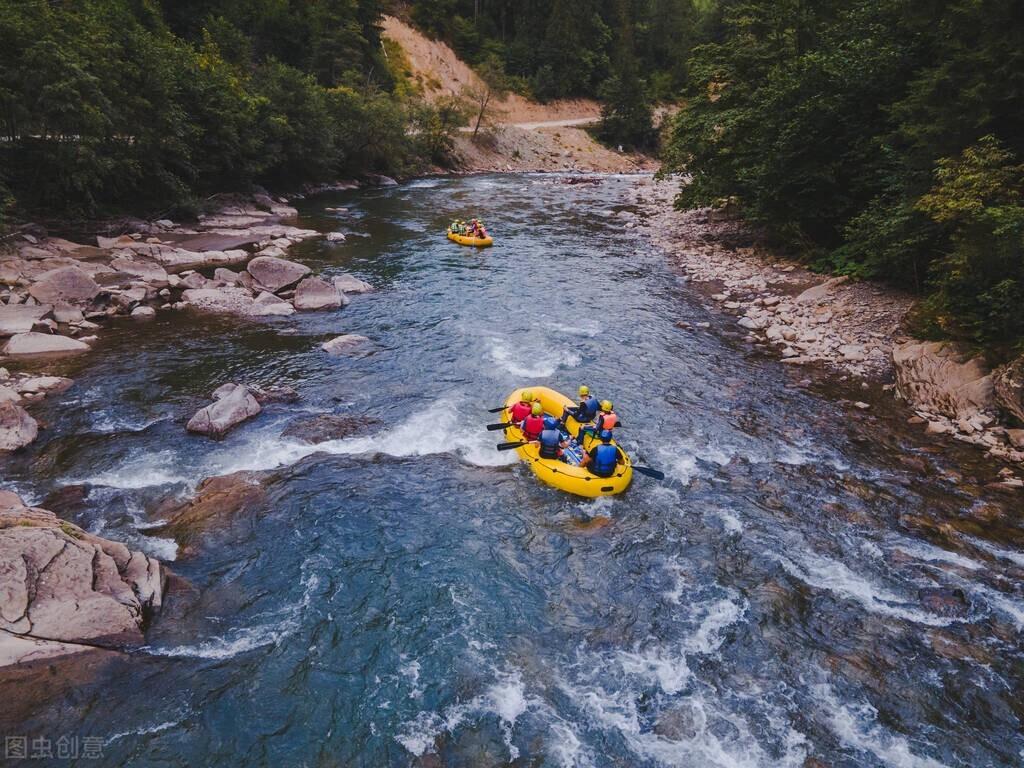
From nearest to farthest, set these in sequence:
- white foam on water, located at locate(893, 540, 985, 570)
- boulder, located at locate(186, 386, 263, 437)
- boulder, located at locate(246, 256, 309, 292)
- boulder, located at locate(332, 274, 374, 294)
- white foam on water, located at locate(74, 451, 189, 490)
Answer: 1. white foam on water, located at locate(893, 540, 985, 570)
2. white foam on water, located at locate(74, 451, 189, 490)
3. boulder, located at locate(186, 386, 263, 437)
4. boulder, located at locate(246, 256, 309, 292)
5. boulder, located at locate(332, 274, 374, 294)

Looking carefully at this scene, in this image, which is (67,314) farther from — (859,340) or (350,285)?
(859,340)

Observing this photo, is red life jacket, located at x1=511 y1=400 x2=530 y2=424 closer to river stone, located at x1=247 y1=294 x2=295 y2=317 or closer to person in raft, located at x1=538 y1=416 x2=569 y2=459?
person in raft, located at x1=538 y1=416 x2=569 y2=459

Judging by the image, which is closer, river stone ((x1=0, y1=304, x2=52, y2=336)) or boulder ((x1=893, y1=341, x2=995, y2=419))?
boulder ((x1=893, y1=341, x2=995, y2=419))

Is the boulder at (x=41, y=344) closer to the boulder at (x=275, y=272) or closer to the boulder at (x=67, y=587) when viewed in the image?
the boulder at (x=275, y=272)

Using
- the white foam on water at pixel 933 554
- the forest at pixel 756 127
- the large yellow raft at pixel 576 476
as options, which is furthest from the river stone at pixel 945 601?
the forest at pixel 756 127

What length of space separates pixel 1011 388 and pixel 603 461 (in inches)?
310

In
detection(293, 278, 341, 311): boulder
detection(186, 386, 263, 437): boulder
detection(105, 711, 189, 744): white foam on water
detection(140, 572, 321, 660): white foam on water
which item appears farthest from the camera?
detection(293, 278, 341, 311): boulder

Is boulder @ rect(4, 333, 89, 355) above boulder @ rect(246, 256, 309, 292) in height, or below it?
below

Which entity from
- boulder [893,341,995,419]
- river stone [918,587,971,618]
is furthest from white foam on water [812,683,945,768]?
boulder [893,341,995,419]

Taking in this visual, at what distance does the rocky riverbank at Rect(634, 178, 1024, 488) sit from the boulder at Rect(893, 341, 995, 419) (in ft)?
0.06

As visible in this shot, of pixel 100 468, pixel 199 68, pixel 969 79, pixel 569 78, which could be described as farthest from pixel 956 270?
pixel 569 78

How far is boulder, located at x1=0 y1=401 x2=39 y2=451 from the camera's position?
34.3 feet

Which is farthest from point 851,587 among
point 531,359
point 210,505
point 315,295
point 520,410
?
point 315,295

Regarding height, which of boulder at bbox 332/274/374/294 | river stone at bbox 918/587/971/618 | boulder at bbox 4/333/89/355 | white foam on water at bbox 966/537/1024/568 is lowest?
boulder at bbox 4/333/89/355
